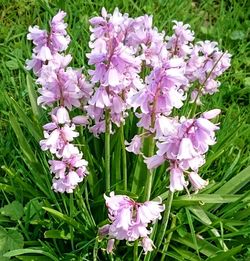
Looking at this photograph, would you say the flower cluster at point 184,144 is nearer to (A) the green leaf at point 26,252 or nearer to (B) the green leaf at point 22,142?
(A) the green leaf at point 26,252

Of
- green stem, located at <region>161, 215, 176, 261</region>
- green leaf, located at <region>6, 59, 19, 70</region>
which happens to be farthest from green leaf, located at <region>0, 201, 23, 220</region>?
green leaf, located at <region>6, 59, 19, 70</region>

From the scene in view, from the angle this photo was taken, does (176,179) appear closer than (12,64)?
Yes

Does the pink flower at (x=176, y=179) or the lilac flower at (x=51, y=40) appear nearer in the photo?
the pink flower at (x=176, y=179)

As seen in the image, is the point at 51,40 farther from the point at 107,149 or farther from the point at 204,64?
the point at 204,64

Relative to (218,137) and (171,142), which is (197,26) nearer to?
(218,137)

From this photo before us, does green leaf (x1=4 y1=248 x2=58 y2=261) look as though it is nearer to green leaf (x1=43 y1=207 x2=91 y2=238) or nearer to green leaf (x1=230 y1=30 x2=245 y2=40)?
green leaf (x1=43 y1=207 x2=91 y2=238)

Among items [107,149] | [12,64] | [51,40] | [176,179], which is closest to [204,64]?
[107,149]

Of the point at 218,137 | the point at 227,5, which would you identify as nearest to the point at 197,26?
the point at 227,5

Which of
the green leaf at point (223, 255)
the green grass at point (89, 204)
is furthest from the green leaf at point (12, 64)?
the green leaf at point (223, 255)
